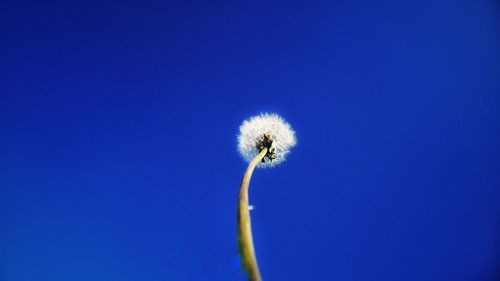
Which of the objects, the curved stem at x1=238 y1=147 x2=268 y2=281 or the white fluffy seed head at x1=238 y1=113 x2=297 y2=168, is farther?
the white fluffy seed head at x1=238 y1=113 x2=297 y2=168

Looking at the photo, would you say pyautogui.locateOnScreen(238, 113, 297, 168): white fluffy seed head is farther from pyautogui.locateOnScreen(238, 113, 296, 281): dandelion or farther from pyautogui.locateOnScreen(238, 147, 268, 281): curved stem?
pyautogui.locateOnScreen(238, 147, 268, 281): curved stem

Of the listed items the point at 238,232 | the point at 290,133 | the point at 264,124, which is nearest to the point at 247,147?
the point at 264,124

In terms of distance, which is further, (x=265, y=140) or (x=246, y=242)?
(x=265, y=140)

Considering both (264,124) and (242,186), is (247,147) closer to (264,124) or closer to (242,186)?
(264,124)

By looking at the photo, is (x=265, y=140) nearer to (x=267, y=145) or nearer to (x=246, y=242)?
(x=267, y=145)

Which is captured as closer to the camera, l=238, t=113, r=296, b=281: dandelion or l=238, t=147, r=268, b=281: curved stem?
l=238, t=147, r=268, b=281: curved stem

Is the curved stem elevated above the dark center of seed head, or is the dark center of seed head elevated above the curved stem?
the dark center of seed head

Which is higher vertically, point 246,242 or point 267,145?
point 267,145

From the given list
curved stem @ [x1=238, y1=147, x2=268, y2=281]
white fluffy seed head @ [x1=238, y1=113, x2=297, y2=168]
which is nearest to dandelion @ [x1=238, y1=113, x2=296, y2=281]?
white fluffy seed head @ [x1=238, y1=113, x2=297, y2=168]

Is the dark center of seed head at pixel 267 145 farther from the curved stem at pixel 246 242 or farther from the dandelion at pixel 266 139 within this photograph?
the curved stem at pixel 246 242

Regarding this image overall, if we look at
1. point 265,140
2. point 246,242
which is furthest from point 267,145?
point 246,242

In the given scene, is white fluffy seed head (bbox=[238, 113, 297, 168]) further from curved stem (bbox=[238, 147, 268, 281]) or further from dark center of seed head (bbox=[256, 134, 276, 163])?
curved stem (bbox=[238, 147, 268, 281])
